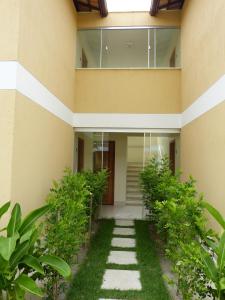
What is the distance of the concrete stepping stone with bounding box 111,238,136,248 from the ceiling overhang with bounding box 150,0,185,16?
19.6 ft

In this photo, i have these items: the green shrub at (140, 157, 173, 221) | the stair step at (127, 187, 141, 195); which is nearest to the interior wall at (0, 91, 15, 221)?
the green shrub at (140, 157, 173, 221)

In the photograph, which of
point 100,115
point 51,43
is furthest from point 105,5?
point 100,115

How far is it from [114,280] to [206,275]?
1906 millimetres

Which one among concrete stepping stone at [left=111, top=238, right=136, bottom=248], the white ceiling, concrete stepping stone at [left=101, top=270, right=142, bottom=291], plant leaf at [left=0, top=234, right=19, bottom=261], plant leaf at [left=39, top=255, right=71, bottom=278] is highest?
the white ceiling

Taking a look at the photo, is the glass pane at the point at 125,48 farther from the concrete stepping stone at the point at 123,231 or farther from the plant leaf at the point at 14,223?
the plant leaf at the point at 14,223

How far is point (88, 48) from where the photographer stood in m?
8.53

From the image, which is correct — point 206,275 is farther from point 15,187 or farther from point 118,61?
point 118,61

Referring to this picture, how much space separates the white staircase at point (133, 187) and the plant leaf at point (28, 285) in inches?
309

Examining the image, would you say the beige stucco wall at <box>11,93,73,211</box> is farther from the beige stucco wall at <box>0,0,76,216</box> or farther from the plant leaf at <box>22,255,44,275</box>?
the plant leaf at <box>22,255,44,275</box>

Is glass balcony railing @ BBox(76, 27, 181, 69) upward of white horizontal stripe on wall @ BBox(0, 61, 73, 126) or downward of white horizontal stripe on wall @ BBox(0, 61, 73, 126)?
upward

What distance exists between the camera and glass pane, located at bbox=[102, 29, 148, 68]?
824cm

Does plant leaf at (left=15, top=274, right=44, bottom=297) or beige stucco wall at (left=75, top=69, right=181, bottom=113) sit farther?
beige stucco wall at (left=75, top=69, right=181, bottom=113)

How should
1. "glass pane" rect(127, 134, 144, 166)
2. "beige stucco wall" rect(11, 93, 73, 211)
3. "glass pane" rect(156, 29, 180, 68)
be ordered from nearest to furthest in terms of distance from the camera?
"beige stucco wall" rect(11, 93, 73, 211), "glass pane" rect(156, 29, 180, 68), "glass pane" rect(127, 134, 144, 166)

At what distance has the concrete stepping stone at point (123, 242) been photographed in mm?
6045
